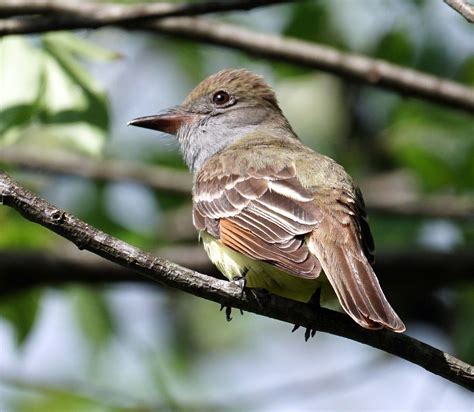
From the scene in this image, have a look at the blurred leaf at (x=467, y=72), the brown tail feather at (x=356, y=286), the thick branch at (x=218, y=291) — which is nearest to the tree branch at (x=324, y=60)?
the blurred leaf at (x=467, y=72)

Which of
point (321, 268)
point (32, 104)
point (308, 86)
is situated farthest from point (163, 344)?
point (321, 268)

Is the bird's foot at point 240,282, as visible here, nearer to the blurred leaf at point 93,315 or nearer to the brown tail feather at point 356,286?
the brown tail feather at point 356,286

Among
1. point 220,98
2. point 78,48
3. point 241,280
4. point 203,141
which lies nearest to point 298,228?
point 241,280

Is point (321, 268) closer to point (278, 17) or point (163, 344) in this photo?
point (278, 17)

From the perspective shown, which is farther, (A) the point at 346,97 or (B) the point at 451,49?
(A) the point at 346,97

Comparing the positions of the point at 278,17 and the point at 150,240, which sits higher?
the point at 278,17

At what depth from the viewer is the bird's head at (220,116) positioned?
22.4 feet

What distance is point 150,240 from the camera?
7914mm

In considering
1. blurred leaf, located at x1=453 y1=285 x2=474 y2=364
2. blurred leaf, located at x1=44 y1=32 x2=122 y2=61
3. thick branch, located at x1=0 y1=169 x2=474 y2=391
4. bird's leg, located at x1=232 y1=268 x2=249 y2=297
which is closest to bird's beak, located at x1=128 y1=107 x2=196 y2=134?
blurred leaf, located at x1=44 y1=32 x2=122 y2=61

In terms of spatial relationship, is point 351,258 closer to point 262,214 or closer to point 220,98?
point 262,214

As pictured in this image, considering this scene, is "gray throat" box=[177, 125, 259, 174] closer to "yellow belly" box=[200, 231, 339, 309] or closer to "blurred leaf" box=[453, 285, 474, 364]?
"yellow belly" box=[200, 231, 339, 309]

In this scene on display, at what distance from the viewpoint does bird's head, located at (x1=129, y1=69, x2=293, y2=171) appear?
22.4ft

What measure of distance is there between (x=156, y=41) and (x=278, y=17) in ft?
9.76

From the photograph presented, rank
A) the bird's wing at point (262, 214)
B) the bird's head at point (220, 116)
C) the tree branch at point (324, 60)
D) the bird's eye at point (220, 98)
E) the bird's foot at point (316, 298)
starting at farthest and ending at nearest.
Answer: the bird's eye at point (220, 98)
the bird's head at point (220, 116)
the tree branch at point (324, 60)
the bird's foot at point (316, 298)
the bird's wing at point (262, 214)
